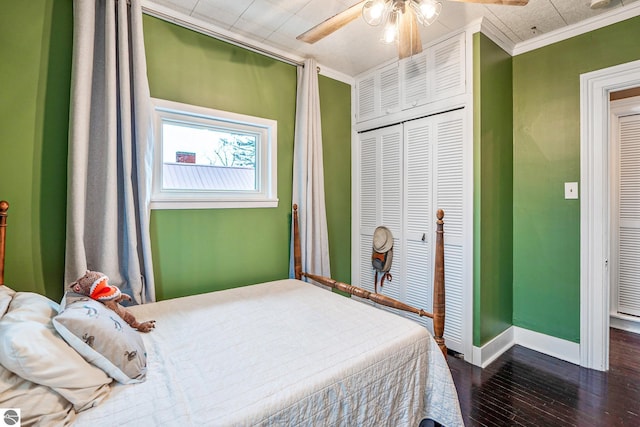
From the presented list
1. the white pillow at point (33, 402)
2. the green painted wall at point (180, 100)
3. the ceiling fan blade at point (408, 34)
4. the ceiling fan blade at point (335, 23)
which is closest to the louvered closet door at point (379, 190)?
the green painted wall at point (180, 100)

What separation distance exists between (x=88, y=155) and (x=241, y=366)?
1.51 metres

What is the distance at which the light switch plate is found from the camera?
236 cm

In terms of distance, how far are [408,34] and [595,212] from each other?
1929 millimetres

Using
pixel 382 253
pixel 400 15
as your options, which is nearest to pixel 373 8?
pixel 400 15

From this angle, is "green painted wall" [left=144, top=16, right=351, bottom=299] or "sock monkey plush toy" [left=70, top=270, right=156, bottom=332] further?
"green painted wall" [left=144, top=16, right=351, bottom=299]

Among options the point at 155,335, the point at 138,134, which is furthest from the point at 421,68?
the point at 155,335

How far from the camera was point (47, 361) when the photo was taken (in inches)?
36.0

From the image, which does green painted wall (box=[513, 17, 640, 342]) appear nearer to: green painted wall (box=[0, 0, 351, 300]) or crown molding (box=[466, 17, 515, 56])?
crown molding (box=[466, 17, 515, 56])

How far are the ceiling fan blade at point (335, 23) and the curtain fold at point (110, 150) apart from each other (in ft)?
3.48

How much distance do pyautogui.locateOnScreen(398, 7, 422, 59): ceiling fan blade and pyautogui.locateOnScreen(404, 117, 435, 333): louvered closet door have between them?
102 cm

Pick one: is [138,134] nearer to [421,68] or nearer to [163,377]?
[163,377]

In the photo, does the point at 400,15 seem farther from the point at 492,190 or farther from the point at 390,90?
the point at 492,190

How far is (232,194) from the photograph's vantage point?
2.49 m

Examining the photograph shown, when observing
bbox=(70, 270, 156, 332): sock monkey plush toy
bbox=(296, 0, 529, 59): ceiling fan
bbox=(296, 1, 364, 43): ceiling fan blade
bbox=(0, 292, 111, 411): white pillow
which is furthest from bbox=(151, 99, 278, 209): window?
bbox=(0, 292, 111, 411): white pillow
